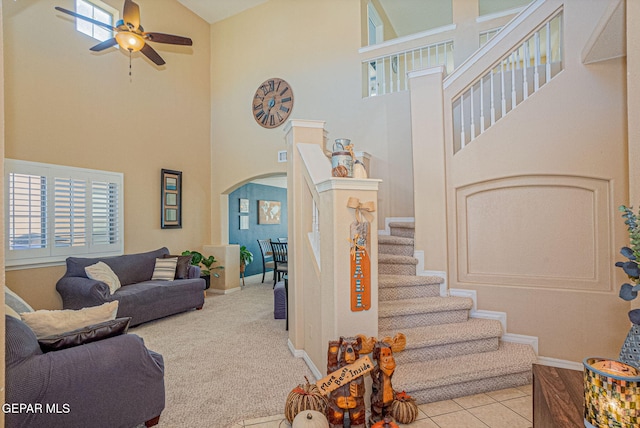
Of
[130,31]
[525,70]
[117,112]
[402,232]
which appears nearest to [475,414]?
[402,232]

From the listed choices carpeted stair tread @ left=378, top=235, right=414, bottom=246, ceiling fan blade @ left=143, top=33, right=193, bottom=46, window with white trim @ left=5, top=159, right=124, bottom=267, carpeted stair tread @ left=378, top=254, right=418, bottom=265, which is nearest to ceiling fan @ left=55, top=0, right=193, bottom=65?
ceiling fan blade @ left=143, top=33, right=193, bottom=46

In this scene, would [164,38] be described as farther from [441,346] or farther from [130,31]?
[441,346]

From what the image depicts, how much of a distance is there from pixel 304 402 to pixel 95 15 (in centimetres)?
574

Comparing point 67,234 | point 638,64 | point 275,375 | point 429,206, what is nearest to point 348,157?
point 429,206

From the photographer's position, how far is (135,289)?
4133mm

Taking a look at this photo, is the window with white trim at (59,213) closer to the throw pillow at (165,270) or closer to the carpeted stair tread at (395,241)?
the throw pillow at (165,270)

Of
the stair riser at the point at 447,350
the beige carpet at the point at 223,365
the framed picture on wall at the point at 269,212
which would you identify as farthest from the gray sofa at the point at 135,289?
the framed picture on wall at the point at 269,212

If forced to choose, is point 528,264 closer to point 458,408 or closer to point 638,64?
point 458,408

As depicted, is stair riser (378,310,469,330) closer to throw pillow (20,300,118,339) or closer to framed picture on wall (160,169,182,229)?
throw pillow (20,300,118,339)

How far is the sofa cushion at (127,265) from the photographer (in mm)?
4039

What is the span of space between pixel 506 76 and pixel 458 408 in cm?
318

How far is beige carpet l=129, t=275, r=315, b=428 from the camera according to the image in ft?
7.15

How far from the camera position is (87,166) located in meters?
4.42

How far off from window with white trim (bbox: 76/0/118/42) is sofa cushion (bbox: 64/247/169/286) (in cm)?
311
